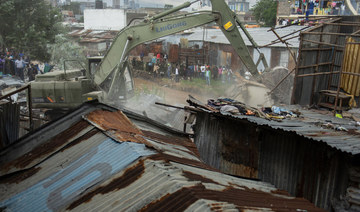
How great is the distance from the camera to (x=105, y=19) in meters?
45.2

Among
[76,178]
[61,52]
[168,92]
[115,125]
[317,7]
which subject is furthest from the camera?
[317,7]

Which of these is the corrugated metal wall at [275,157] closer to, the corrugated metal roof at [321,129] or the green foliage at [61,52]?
the corrugated metal roof at [321,129]

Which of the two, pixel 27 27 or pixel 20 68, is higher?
pixel 27 27

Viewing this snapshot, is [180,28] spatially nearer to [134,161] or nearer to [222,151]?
[222,151]

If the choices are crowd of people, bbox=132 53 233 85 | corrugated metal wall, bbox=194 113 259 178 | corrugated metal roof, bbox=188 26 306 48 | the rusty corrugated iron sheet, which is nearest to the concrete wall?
corrugated metal roof, bbox=188 26 306 48

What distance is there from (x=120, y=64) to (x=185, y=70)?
1415 centimetres

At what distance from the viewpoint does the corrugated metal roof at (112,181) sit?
14.0 feet

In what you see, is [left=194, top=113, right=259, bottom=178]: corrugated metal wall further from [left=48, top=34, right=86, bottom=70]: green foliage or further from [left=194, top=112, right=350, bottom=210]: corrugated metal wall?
Result: [left=48, top=34, right=86, bottom=70]: green foliage

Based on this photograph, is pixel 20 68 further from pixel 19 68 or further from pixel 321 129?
pixel 321 129

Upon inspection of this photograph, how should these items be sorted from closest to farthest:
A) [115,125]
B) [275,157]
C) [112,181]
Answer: [112,181]
[115,125]
[275,157]

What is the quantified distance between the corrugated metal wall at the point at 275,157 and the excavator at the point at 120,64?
3.54 meters

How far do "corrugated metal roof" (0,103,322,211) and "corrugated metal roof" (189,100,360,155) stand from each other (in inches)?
55.8

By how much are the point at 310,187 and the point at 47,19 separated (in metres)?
25.3

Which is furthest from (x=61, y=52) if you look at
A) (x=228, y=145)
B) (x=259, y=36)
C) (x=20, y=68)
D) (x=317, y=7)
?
(x=317, y=7)
